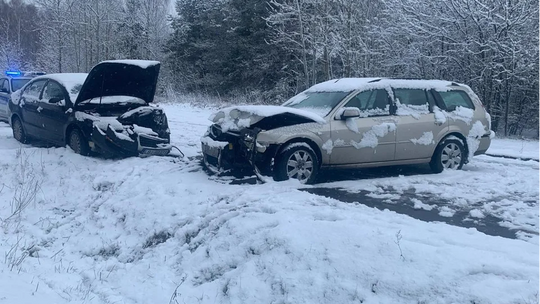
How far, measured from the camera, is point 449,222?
20.5 ft

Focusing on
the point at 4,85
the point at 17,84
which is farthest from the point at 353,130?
the point at 4,85

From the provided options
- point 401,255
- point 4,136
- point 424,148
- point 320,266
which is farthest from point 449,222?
point 4,136

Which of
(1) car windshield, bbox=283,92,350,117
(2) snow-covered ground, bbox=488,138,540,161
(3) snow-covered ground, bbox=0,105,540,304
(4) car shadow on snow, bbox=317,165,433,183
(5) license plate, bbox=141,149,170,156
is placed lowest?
(3) snow-covered ground, bbox=0,105,540,304

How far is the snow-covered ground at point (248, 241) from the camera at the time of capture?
4.53m

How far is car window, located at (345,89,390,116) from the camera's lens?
862cm

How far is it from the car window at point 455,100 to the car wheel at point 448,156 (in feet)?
2.22

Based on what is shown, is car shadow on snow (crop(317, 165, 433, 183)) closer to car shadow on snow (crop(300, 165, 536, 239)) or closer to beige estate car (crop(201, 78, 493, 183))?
car shadow on snow (crop(300, 165, 536, 239))

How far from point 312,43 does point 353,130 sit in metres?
16.6

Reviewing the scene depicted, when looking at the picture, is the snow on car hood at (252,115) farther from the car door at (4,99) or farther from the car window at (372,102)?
the car door at (4,99)

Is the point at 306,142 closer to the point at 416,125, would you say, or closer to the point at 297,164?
the point at 297,164

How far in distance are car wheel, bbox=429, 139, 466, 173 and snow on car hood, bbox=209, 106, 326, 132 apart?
245 cm

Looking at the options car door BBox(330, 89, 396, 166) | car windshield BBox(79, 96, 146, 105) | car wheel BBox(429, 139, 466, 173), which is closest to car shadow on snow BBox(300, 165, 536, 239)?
car door BBox(330, 89, 396, 166)

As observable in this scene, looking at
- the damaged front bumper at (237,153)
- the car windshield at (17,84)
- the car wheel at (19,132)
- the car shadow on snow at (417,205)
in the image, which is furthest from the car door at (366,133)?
the car windshield at (17,84)

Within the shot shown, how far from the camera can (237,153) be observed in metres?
8.05
